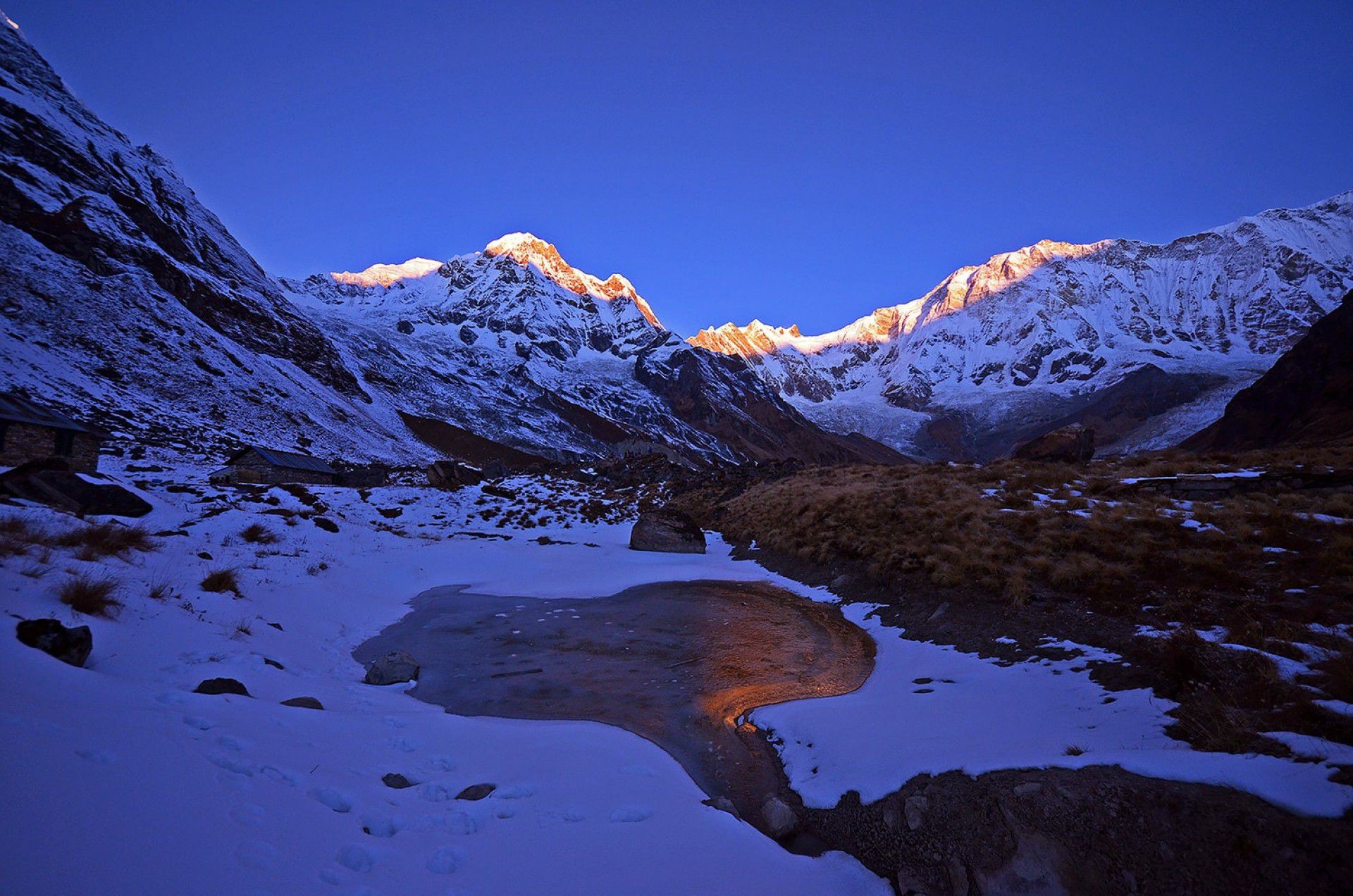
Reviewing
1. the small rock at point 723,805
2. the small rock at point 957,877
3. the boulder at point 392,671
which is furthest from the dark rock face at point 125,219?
the small rock at point 957,877

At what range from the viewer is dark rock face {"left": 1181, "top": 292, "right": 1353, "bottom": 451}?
31.0 m

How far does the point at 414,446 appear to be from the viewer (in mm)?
88750

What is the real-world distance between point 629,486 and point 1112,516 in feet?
91.6

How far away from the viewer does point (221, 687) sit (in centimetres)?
515

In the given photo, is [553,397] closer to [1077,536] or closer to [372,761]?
[1077,536]

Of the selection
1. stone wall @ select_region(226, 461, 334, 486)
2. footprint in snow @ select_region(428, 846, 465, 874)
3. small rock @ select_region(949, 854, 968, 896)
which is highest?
stone wall @ select_region(226, 461, 334, 486)

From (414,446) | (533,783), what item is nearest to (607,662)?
(533,783)

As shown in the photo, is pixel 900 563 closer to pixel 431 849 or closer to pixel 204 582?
pixel 431 849

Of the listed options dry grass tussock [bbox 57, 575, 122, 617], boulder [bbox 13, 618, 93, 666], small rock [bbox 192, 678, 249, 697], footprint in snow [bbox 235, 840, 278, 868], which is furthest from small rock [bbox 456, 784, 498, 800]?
dry grass tussock [bbox 57, 575, 122, 617]

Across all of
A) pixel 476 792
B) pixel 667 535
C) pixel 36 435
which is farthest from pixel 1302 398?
pixel 36 435

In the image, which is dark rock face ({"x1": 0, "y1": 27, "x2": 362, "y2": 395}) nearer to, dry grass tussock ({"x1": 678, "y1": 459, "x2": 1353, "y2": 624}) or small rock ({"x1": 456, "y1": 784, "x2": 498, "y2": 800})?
dry grass tussock ({"x1": 678, "y1": 459, "x2": 1353, "y2": 624})

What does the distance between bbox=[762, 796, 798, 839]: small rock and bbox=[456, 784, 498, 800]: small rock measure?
7.71 feet

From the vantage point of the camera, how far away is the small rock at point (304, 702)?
562 cm

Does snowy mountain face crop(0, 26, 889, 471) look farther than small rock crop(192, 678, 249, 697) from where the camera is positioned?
Yes
